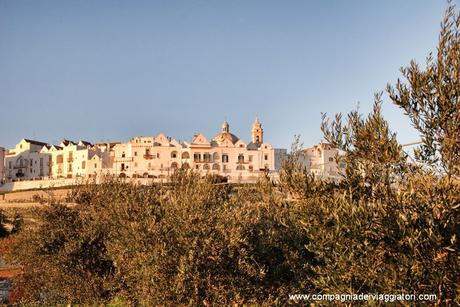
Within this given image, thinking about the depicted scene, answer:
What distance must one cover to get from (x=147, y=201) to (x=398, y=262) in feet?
37.1

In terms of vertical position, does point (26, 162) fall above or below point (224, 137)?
below

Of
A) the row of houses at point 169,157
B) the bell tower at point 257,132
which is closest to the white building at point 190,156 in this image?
the row of houses at point 169,157

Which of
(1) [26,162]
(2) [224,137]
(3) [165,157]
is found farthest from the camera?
(1) [26,162]

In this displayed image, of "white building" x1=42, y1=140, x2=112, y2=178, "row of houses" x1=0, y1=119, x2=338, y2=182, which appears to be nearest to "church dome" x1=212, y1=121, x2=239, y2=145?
"row of houses" x1=0, y1=119, x2=338, y2=182

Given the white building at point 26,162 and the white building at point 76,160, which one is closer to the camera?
the white building at point 76,160

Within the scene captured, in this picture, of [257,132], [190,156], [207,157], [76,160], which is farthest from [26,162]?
[257,132]

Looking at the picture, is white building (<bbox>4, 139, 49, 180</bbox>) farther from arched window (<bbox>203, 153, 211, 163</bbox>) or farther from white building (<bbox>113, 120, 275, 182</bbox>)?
arched window (<bbox>203, 153, 211, 163</bbox>)

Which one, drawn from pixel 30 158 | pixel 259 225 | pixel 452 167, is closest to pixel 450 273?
pixel 452 167

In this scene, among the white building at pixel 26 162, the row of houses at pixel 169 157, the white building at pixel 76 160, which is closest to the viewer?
the row of houses at pixel 169 157

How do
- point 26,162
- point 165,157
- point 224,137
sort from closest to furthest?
point 165,157 → point 224,137 → point 26,162

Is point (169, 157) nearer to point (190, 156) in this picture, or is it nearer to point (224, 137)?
point (190, 156)

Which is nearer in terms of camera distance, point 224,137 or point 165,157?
point 165,157

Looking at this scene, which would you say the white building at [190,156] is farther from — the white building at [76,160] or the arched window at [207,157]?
the white building at [76,160]

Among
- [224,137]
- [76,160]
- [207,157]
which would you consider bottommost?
[207,157]
